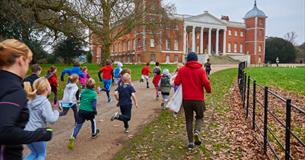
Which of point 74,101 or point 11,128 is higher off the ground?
point 11,128

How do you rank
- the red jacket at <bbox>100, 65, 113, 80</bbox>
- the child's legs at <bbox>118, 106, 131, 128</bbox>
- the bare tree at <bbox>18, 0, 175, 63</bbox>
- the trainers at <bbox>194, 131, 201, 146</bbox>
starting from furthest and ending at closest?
the bare tree at <bbox>18, 0, 175, 63</bbox> → the red jacket at <bbox>100, 65, 113, 80</bbox> → the child's legs at <bbox>118, 106, 131, 128</bbox> → the trainers at <bbox>194, 131, 201, 146</bbox>

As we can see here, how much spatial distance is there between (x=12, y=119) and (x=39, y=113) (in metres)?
2.61

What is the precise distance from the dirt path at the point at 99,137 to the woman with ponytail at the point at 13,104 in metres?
3.73

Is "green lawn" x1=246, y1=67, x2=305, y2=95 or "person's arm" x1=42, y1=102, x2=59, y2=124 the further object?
"green lawn" x1=246, y1=67, x2=305, y2=95

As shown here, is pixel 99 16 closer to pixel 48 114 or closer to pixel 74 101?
pixel 74 101

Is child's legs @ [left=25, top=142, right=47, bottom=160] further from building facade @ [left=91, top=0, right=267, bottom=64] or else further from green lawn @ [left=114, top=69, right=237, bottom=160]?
building facade @ [left=91, top=0, right=267, bottom=64]

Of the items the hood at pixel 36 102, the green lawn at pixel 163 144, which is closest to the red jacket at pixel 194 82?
the green lawn at pixel 163 144

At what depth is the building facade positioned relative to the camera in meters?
73.7

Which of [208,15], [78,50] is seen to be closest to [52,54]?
[78,50]

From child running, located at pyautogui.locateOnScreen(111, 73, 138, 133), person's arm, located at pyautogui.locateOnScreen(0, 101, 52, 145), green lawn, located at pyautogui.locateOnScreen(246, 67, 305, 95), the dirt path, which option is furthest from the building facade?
person's arm, located at pyautogui.locateOnScreen(0, 101, 52, 145)

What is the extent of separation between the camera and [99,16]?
71.9 feet

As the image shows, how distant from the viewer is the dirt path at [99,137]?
620cm

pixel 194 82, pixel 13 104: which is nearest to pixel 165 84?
pixel 194 82

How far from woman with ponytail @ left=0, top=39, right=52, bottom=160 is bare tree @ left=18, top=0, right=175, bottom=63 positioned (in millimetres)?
12061
